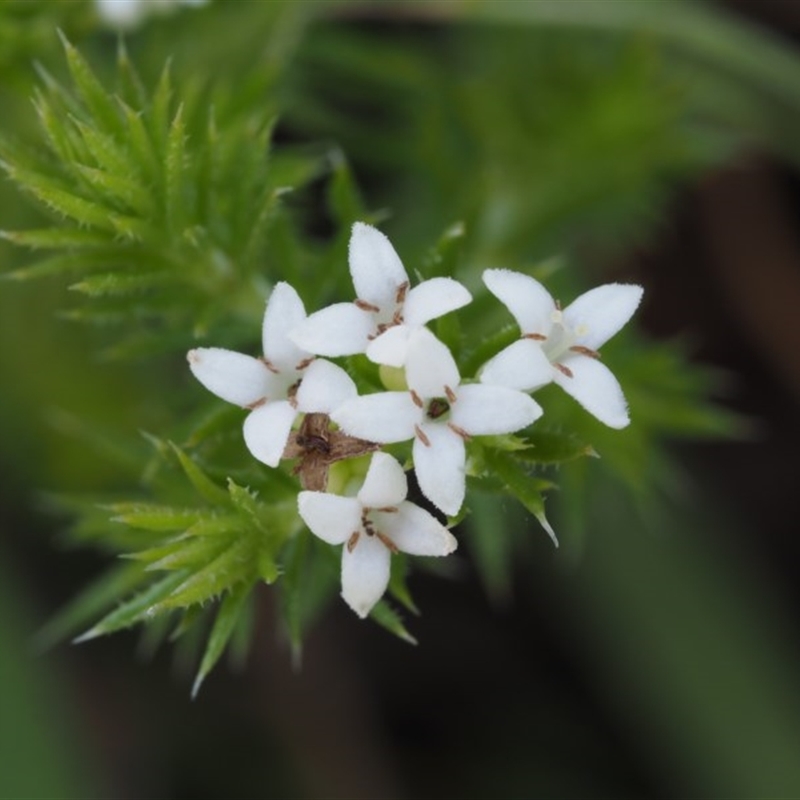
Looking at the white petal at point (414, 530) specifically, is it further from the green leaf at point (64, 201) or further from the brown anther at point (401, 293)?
the green leaf at point (64, 201)

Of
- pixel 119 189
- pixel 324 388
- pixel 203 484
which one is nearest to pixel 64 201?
pixel 119 189

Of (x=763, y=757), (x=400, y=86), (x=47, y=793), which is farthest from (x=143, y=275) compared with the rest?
(x=763, y=757)

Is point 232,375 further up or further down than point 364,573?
further up

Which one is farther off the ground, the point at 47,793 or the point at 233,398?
the point at 233,398

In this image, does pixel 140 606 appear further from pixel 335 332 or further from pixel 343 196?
pixel 343 196

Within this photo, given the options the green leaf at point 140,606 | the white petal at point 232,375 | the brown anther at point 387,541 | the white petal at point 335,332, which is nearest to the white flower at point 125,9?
the white petal at point 232,375

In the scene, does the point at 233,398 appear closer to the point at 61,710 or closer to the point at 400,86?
the point at 400,86
